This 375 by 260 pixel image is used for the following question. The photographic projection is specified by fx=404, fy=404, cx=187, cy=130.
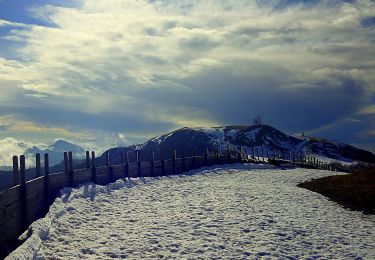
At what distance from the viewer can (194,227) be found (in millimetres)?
15117

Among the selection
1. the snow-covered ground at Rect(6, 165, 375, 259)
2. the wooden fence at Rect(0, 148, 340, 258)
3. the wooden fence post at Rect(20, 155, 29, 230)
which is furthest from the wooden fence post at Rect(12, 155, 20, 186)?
the snow-covered ground at Rect(6, 165, 375, 259)

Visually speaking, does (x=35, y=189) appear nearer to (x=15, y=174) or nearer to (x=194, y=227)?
(x=15, y=174)

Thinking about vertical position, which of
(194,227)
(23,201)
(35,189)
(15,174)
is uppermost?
(15,174)

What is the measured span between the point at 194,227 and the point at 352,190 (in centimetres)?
1587

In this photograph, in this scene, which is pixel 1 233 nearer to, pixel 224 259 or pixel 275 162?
pixel 224 259

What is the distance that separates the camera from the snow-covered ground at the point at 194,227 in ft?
39.7

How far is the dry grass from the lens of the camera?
23.0 m

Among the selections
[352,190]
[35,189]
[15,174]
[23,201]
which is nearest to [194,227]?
[23,201]

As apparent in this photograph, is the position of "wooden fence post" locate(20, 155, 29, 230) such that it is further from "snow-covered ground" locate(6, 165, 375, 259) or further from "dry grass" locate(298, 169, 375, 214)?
"dry grass" locate(298, 169, 375, 214)

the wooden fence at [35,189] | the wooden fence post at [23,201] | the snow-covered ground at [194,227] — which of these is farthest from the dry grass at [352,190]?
the wooden fence post at [23,201]

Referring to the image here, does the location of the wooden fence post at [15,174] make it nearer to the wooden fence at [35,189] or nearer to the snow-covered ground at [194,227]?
the wooden fence at [35,189]

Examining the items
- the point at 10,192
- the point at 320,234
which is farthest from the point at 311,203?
the point at 10,192

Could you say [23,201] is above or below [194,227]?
above

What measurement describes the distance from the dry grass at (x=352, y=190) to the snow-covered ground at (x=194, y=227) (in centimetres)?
135
